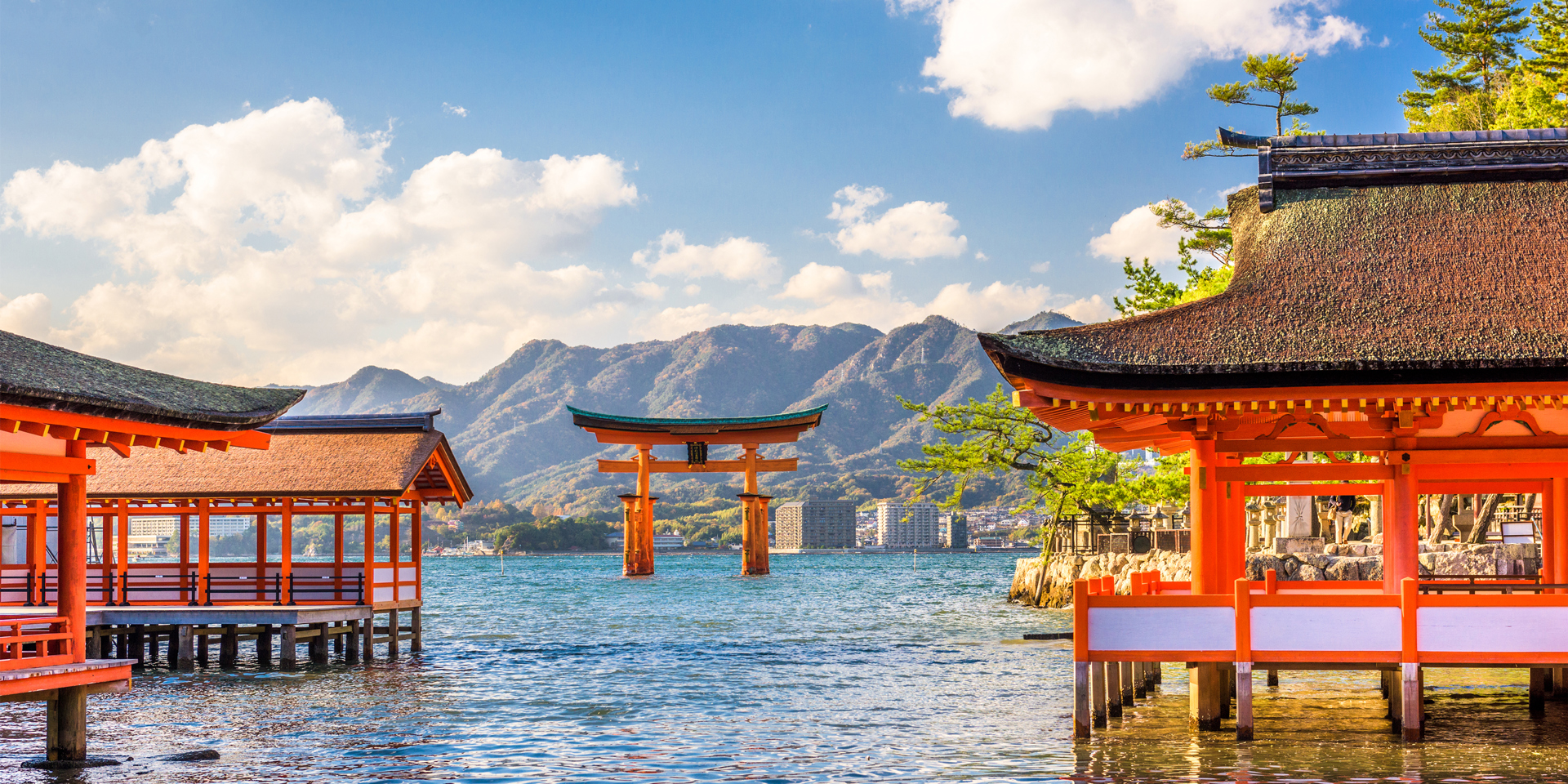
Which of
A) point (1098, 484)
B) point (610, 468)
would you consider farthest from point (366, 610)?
point (610, 468)

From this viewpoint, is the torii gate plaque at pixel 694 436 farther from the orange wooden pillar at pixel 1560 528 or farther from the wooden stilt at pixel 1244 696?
the wooden stilt at pixel 1244 696

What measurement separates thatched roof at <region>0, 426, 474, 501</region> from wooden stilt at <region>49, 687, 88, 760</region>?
11.0 metres

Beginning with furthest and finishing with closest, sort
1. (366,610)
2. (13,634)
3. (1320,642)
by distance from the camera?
(366,610), (1320,642), (13,634)

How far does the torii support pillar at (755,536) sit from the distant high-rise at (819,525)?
11381 centimetres

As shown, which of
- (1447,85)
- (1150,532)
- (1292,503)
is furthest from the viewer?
(1447,85)

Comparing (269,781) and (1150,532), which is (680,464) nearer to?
(1150,532)

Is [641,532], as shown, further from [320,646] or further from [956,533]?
[956,533]

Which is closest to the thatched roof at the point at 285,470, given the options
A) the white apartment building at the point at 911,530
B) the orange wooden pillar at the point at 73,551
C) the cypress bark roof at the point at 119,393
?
the cypress bark roof at the point at 119,393

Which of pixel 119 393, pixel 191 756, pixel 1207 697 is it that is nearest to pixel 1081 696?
pixel 1207 697

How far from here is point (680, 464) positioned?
6178 centimetres

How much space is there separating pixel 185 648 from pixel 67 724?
1212cm

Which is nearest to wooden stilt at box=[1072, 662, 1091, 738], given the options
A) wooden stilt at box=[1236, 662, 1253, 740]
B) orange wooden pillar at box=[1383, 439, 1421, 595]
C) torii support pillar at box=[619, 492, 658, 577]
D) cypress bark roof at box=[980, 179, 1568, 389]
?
wooden stilt at box=[1236, 662, 1253, 740]

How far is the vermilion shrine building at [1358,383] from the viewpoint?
12.6 m

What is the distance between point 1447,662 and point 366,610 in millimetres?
18454
